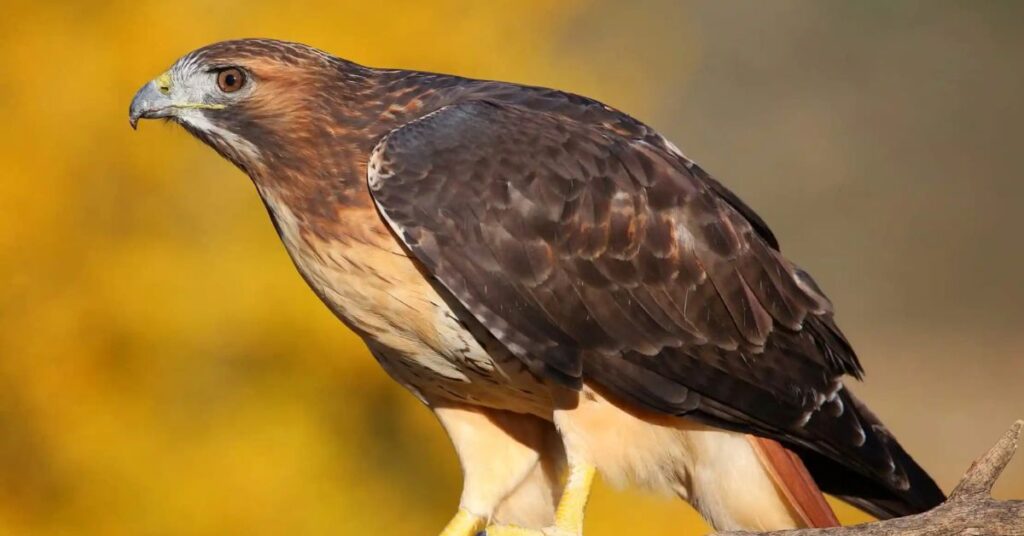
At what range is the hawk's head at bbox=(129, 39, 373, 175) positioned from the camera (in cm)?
384

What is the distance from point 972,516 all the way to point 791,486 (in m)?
0.76

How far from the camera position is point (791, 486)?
399cm

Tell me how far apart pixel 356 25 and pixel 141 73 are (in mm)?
986

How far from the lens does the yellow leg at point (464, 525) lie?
4.21 metres

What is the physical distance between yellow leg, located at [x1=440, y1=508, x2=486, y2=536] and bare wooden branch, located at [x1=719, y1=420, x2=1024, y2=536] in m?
1.05

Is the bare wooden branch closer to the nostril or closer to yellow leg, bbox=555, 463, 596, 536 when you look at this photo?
yellow leg, bbox=555, 463, 596, 536

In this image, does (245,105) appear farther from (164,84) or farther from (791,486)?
(791,486)

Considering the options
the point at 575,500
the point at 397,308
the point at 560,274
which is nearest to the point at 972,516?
the point at 575,500

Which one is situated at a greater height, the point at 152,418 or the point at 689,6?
the point at 689,6

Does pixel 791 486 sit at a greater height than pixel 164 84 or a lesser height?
lesser

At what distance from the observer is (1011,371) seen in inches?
471

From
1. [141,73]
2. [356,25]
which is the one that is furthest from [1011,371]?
[141,73]

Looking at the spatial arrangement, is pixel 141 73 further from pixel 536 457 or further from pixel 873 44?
pixel 873 44

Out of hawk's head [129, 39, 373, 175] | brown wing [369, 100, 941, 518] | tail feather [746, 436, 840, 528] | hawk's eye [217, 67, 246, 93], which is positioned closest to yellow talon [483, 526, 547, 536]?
brown wing [369, 100, 941, 518]
